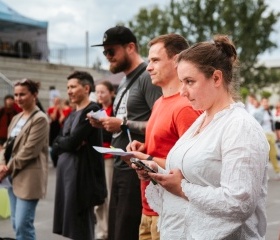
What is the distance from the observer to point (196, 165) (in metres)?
2.20

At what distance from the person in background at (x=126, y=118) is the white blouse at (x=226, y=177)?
1314 mm

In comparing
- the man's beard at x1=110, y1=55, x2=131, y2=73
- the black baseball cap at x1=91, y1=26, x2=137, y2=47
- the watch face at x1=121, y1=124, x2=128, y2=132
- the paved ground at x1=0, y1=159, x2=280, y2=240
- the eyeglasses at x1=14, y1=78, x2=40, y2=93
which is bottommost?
the paved ground at x1=0, y1=159, x2=280, y2=240

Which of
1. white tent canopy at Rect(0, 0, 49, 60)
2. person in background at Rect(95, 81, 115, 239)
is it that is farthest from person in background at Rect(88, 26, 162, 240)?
white tent canopy at Rect(0, 0, 49, 60)

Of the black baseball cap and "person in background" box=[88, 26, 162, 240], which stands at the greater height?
the black baseball cap

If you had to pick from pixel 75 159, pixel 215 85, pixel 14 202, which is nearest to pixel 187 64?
pixel 215 85

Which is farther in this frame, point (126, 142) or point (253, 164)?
point (126, 142)

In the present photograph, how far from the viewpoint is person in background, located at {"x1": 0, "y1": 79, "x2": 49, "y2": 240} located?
15.3 feet

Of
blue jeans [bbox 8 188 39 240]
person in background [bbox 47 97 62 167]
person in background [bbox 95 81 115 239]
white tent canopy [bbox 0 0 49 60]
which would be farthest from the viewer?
white tent canopy [bbox 0 0 49 60]

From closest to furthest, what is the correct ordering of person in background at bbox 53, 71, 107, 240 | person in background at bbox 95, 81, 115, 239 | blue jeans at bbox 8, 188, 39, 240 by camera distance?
blue jeans at bbox 8, 188, 39, 240, person in background at bbox 53, 71, 107, 240, person in background at bbox 95, 81, 115, 239

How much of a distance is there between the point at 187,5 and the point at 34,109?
2657 cm

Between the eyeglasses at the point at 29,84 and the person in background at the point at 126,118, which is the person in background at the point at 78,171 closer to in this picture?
the eyeglasses at the point at 29,84

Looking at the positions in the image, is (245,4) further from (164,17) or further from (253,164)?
(253,164)

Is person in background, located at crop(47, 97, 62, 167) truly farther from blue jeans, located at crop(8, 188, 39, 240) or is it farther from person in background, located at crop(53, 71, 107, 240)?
blue jeans, located at crop(8, 188, 39, 240)

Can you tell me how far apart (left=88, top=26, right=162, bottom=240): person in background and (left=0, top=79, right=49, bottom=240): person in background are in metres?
1.03
